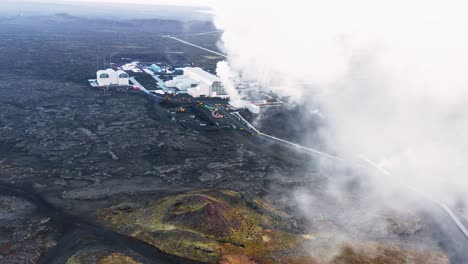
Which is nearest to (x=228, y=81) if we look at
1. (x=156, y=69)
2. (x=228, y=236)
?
(x=156, y=69)

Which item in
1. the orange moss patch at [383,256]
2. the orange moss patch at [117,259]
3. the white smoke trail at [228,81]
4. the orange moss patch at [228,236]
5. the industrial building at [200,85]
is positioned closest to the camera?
the orange moss patch at [117,259]

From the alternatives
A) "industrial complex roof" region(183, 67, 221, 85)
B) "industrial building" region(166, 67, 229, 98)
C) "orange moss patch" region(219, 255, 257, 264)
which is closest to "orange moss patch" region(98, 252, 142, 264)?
"orange moss patch" region(219, 255, 257, 264)

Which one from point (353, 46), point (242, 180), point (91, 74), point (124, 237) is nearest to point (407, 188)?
point (242, 180)

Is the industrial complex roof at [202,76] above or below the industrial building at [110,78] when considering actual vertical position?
above

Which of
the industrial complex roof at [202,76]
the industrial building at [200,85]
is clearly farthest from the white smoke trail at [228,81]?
the industrial complex roof at [202,76]

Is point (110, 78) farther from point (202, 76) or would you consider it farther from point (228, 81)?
point (228, 81)

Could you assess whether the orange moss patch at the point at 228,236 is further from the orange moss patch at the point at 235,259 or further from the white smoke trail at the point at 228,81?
the white smoke trail at the point at 228,81

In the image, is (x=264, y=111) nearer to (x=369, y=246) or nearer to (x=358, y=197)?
(x=358, y=197)
